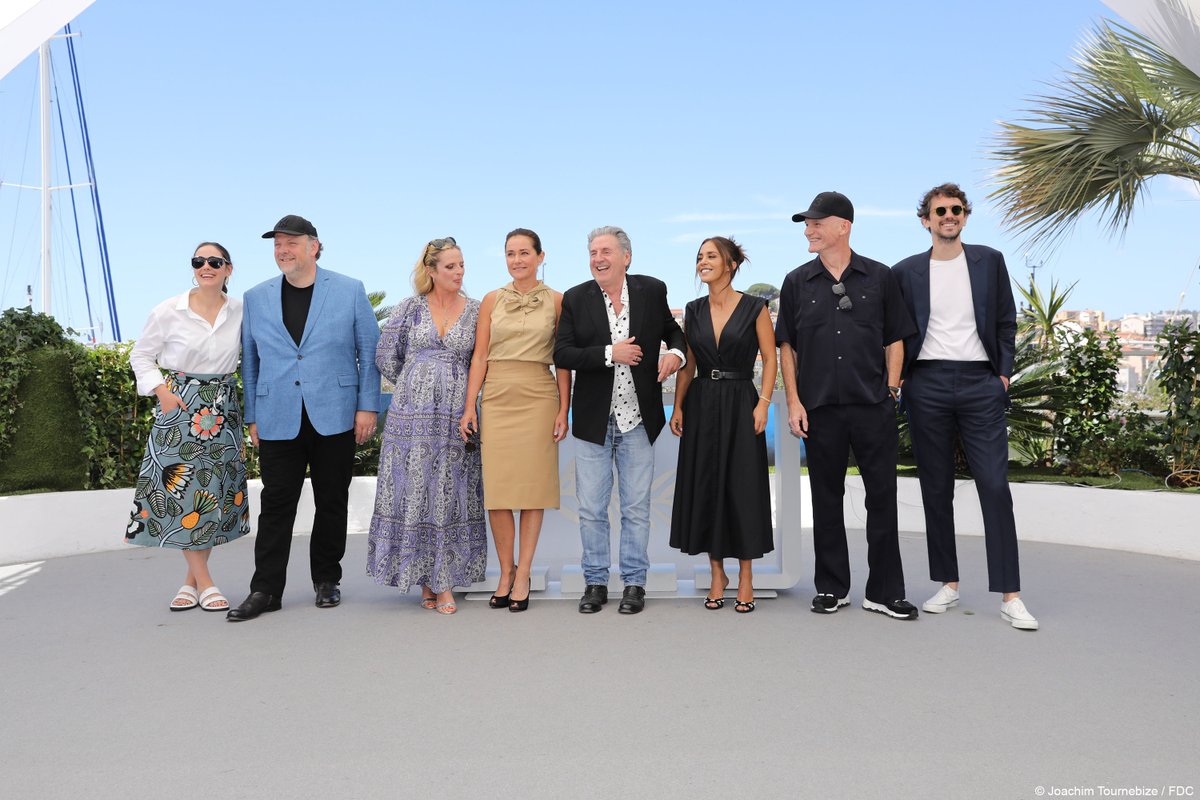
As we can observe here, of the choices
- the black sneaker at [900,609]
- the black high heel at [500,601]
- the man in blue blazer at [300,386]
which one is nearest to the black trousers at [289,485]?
the man in blue blazer at [300,386]

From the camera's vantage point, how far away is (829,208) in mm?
4395

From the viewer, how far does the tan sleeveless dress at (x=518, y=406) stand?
4484 mm

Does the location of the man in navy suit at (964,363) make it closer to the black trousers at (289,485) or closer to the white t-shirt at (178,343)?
the black trousers at (289,485)

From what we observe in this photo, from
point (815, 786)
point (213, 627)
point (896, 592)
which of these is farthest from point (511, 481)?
point (815, 786)

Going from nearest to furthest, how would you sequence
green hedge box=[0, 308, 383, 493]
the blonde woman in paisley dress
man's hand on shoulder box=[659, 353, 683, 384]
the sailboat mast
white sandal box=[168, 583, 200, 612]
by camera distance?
man's hand on shoulder box=[659, 353, 683, 384], the blonde woman in paisley dress, white sandal box=[168, 583, 200, 612], green hedge box=[0, 308, 383, 493], the sailboat mast

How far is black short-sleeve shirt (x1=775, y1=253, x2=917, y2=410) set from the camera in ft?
14.1

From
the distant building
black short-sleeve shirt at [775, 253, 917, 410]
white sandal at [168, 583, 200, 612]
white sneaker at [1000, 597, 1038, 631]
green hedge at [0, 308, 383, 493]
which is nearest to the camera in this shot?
white sneaker at [1000, 597, 1038, 631]

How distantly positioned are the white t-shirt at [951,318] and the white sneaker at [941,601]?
1.14m

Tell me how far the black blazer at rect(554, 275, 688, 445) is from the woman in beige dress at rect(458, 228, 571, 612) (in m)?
0.10

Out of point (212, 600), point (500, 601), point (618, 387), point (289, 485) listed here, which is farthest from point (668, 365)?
point (212, 600)

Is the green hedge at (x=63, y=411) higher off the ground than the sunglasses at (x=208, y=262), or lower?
lower

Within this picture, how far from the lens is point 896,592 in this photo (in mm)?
4398

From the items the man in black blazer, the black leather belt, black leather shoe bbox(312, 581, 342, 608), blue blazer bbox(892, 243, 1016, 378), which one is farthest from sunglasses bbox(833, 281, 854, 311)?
black leather shoe bbox(312, 581, 342, 608)

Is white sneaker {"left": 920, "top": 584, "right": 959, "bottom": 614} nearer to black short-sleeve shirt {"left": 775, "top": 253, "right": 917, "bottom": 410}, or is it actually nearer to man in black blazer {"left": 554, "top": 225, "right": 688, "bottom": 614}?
black short-sleeve shirt {"left": 775, "top": 253, "right": 917, "bottom": 410}
